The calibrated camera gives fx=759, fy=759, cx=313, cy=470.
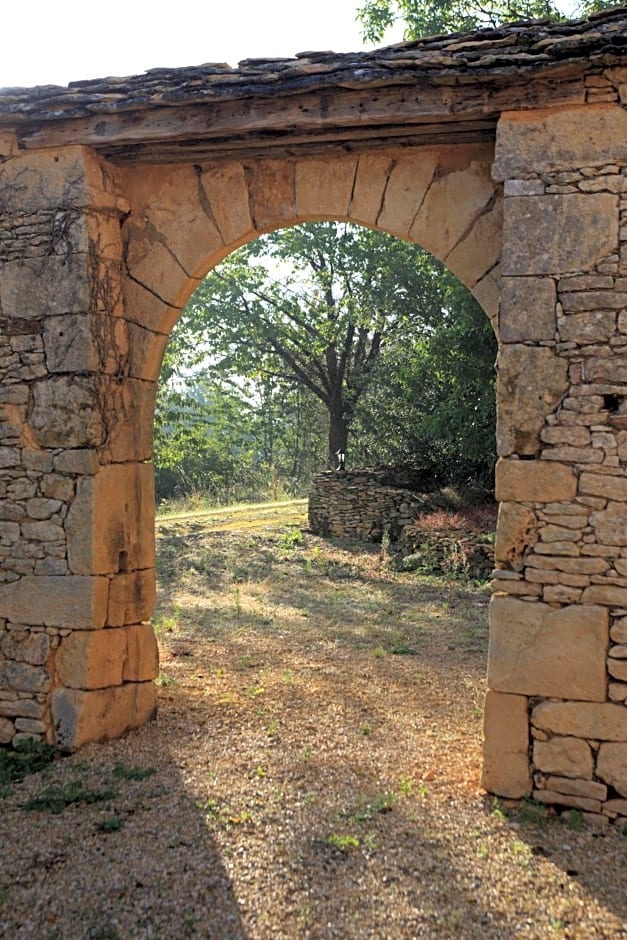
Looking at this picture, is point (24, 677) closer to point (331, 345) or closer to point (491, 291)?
Answer: point (491, 291)

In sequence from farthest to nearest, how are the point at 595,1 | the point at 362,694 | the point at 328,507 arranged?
the point at 328,507 → the point at 595,1 → the point at 362,694

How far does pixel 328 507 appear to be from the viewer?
12.7 m

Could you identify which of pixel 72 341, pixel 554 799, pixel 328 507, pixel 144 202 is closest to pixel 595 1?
pixel 328 507

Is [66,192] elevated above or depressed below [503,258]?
above

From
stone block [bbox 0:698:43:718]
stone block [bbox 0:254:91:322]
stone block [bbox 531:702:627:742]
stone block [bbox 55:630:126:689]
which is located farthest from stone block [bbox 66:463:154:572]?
stone block [bbox 531:702:627:742]

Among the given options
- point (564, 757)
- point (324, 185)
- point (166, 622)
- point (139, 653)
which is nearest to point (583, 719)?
point (564, 757)

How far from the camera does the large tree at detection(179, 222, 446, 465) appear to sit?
56.6 ft

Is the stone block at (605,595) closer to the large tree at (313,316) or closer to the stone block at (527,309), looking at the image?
the stone block at (527,309)

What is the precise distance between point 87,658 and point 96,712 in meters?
0.39

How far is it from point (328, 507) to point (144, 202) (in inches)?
326

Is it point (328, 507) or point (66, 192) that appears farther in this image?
point (328, 507)

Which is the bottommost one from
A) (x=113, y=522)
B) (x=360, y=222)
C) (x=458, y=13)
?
(x=113, y=522)

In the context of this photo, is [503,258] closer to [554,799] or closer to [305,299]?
[554,799]

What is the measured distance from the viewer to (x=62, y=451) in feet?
15.6
